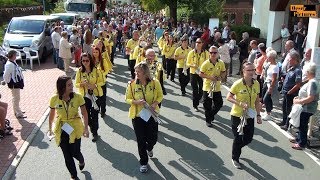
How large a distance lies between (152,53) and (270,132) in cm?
329

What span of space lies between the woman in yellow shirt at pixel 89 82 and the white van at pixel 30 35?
32.0ft

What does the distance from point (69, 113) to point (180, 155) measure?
2.54m

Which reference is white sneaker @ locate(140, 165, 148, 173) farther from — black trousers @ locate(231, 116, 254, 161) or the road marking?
the road marking

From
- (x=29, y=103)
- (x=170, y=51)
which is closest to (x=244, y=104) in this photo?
A: (x=29, y=103)

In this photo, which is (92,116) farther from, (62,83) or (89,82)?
(62,83)

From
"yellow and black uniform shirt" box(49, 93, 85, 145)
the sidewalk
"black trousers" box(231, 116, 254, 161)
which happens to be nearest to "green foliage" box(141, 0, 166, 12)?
the sidewalk

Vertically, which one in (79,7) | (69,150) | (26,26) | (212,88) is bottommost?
(69,150)

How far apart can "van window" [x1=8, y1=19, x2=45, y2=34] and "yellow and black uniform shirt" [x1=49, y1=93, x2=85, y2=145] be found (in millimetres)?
12564

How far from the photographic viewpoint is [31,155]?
7.34 m

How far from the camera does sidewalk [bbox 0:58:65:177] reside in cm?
747

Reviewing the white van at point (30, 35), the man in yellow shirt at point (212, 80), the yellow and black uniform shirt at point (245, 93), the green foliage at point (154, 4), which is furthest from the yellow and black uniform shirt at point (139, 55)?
the green foliage at point (154, 4)

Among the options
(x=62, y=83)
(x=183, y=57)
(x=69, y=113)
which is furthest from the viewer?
(x=183, y=57)

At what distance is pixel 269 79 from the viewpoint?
30.8ft

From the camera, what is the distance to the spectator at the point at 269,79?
30.3 ft
